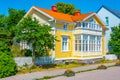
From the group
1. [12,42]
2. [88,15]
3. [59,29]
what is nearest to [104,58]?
[88,15]

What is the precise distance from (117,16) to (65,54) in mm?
17684

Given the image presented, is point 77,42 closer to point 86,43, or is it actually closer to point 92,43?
point 86,43

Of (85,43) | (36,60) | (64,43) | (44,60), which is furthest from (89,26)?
(36,60)

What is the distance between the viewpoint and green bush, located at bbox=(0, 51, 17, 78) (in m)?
21.2

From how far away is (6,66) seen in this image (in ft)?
70.9

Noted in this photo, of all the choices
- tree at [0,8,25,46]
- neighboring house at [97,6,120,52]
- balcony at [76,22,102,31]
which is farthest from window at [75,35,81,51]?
neighboring house at [97,6,120,52]

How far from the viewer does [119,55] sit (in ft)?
140

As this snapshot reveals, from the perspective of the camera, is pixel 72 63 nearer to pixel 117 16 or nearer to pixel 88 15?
pixel 88 15

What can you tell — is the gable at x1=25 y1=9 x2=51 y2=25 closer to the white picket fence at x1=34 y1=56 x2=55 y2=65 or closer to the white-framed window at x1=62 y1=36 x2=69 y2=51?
the white-framed window at x1=62 y1=36 x2=69 y2=51

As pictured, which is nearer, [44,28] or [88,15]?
[44,28]

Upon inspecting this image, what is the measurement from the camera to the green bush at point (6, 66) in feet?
69.4

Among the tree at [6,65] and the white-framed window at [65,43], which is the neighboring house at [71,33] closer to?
the white-framed window at [65,43]

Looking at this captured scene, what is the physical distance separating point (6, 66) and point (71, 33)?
15.1 m

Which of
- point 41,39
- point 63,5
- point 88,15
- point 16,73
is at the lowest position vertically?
point 16,73
